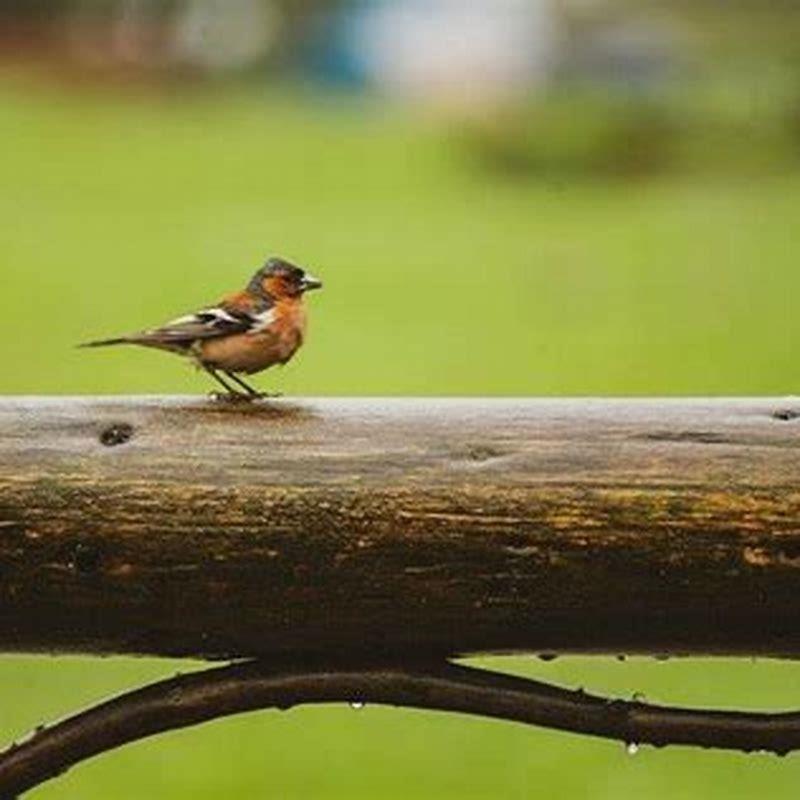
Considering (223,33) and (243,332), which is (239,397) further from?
(223,33)

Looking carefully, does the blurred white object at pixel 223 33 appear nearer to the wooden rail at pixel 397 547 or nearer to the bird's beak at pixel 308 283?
the bird's beak at pixel 308 283

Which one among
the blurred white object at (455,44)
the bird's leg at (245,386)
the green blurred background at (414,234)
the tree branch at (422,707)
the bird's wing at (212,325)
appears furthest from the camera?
the blurred white object at (455,44)

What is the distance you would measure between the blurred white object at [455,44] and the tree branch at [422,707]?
26.7 meters

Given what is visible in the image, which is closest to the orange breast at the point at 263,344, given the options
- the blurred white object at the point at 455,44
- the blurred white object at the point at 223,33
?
the blurred white object at the point at 455,44

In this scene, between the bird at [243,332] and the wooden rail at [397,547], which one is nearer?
the wooden rail at [397,547]

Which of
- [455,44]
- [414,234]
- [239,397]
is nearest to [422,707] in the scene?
[239,397]

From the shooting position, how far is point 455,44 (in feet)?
111

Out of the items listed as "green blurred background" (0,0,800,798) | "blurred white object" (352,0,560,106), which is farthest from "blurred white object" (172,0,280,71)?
"blurred white object" (352,0,560,106)

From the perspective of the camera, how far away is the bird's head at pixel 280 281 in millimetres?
1277

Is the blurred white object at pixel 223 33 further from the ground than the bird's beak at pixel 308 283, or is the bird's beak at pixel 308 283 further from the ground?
the blurred white object at pixel 223 33

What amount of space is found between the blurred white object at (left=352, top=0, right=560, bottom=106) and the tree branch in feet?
87.6

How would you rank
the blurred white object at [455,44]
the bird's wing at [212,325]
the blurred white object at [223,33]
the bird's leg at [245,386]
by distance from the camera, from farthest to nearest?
the blurred white object at [455,44], the blurred white object at [223,33], the bird's wing at [212,325], the bird's leg at [245,386]

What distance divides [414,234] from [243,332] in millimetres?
14377

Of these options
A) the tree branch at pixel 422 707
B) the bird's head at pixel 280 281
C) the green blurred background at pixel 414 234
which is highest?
the green blurred background at pixel 414 234
